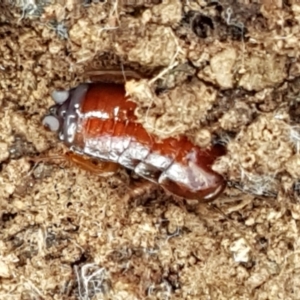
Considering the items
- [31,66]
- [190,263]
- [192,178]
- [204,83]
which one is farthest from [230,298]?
[31,66]

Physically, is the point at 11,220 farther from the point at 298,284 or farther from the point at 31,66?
the point at 298,284

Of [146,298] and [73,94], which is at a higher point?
[73,94]
